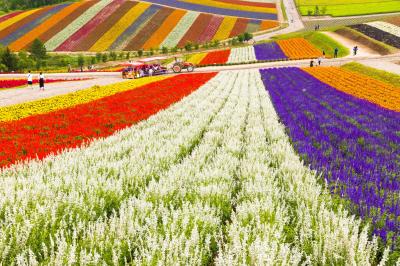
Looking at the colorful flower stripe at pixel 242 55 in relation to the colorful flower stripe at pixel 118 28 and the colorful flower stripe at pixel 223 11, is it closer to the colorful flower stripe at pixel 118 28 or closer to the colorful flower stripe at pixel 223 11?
the colorful flower stripe at pixel 118 28

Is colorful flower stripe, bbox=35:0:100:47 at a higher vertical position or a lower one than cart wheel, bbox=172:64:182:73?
higher

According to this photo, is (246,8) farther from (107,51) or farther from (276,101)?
(276,101)

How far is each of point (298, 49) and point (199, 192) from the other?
5981 centimetres

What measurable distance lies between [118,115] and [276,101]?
7767mm

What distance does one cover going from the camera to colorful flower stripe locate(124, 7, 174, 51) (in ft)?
249

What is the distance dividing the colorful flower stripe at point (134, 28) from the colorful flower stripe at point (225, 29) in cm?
1837

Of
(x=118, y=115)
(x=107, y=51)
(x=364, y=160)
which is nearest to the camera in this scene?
(x=364, y=160)

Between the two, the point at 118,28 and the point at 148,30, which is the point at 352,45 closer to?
the point at 148,30

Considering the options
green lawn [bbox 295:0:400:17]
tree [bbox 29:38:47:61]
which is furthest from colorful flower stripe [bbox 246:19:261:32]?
tree [bbox 29:38:47:61]

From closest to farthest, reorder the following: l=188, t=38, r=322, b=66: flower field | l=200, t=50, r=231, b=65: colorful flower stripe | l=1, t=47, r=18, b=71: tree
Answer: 1. l=188, t=38, r=322, b=66: flower field
2. l=200, t=50, r=231, b=65: colorful flower stripe
3. l=1, t=47, r=18, b=71: tree

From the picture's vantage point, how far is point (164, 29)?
276 feet

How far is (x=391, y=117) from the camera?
1267 centimetres

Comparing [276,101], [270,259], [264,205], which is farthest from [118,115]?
[270,259]

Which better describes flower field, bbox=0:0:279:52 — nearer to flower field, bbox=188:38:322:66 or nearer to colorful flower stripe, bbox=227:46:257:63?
colorful flower stripe, bbox=227:46:257:63
